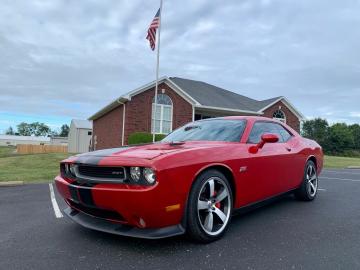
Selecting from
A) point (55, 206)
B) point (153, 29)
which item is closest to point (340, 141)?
point (153, 29)

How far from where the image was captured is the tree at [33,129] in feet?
467

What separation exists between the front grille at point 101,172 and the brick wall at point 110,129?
1886 centimetres

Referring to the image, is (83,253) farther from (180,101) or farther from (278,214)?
(180,101)

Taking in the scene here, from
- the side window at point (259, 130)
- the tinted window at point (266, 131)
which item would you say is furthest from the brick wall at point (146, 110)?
the side window at point (259, 130)

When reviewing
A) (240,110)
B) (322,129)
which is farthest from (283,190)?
(322,129)

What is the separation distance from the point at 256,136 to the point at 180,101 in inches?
702

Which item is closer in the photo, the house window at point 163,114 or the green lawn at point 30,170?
the green lawn at point 30,170

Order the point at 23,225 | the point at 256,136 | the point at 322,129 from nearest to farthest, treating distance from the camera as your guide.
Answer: the point at 23,225 → the point at 256,136 → the point at 322,129

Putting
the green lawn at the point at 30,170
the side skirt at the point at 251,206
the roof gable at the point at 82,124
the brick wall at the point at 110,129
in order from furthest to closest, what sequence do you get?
the roof gable at the point at 82,124 → the brick wall at the point at 110,129 → the green lawn at the point at 30,170 → the side skirt at the point at 251,206

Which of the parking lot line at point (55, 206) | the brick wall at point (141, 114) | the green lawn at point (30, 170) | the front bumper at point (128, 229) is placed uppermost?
the brick wall at point (141, 114)

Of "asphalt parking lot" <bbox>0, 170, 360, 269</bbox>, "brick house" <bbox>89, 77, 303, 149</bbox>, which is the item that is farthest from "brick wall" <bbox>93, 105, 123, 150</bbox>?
"asphalt parking lot" <bbox>0, 170, 360, 269</bbox>

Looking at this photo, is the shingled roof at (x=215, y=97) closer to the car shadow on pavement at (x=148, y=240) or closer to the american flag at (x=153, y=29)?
the american flag at (x=153, y=29)

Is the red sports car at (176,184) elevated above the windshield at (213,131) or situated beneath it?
situated beneath

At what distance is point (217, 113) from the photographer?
2420 cm
